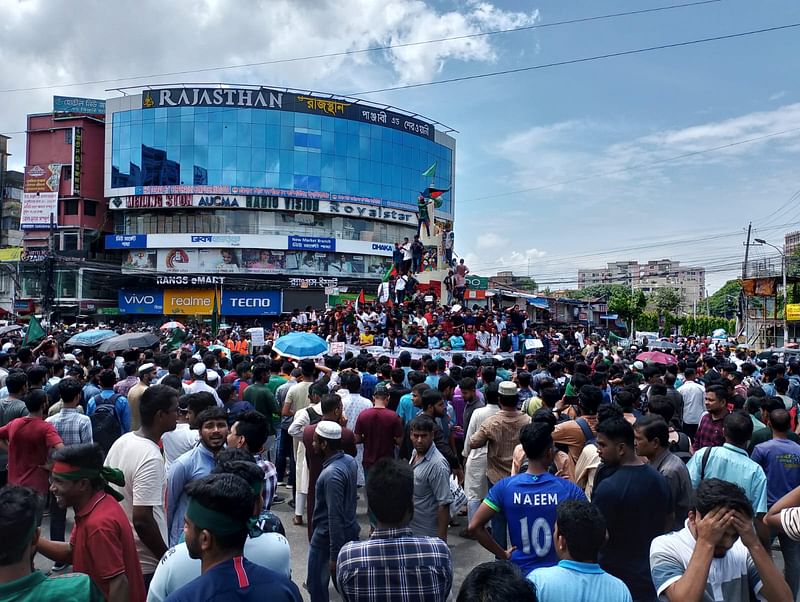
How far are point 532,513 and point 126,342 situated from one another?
11.4 metres

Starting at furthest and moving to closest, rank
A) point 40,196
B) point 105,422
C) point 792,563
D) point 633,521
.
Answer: point 40,196 → point 105,422 → point 792,563 → point 633,521

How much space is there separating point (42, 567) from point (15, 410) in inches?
66.9

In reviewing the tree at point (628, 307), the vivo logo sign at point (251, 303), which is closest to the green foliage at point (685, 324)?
the tree at point (628, 307)

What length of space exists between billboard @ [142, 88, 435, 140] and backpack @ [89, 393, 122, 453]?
4887cm

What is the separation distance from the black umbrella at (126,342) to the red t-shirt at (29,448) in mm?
7034

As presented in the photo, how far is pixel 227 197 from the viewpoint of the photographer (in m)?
49.9

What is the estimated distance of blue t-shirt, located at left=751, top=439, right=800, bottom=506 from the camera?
4.91m

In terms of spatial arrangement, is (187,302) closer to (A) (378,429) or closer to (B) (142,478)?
(A) (378,429)

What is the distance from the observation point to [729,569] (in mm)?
2732

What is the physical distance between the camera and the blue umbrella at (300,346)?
10.8 meters

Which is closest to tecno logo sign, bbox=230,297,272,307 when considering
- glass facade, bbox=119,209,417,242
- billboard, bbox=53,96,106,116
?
glass facade, bbox=119,209,417,242

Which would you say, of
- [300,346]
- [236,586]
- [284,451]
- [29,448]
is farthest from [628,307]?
[236,586]

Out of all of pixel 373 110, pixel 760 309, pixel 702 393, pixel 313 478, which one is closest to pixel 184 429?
pixel 313 478

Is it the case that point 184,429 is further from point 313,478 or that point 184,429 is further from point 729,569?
point 729,569
